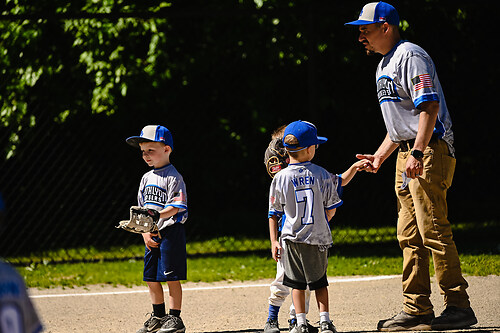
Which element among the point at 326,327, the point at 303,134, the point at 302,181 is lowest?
the point at 326,327

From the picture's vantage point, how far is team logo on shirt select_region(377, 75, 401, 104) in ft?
15.1

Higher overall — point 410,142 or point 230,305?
point 410,142

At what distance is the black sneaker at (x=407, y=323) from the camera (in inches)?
182

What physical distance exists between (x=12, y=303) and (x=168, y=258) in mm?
2545

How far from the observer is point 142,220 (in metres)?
4.55

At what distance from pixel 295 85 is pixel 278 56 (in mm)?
926

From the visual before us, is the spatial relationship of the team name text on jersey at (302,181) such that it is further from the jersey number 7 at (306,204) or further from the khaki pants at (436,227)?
the khaki pants at (436,227)

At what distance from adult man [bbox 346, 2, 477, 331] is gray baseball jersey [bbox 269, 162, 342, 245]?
44 cm

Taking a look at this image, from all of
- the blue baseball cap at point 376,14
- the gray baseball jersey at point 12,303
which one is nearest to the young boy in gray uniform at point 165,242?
the blue baseball cap at point 376,14

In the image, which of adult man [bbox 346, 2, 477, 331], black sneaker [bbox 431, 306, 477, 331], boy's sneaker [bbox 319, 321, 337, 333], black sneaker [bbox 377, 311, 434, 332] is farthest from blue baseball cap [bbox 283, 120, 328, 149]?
black sneaker [bbox 431, 306, 477, 331]

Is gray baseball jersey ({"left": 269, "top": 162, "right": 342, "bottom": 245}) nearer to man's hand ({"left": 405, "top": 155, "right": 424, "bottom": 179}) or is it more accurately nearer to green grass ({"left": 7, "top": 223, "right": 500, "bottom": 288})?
man's hand ({"left": 405, "top": 155, "right": 424, "bottom": 179})

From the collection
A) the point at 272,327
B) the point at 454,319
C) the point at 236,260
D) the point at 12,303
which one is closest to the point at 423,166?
the point at 454,319

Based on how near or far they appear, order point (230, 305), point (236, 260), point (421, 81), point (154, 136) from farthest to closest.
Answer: point (236, 260) < point (230, 305) < point (154, 136) < point (421, 81)

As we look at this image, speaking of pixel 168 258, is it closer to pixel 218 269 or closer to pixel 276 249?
pixel 276 249
